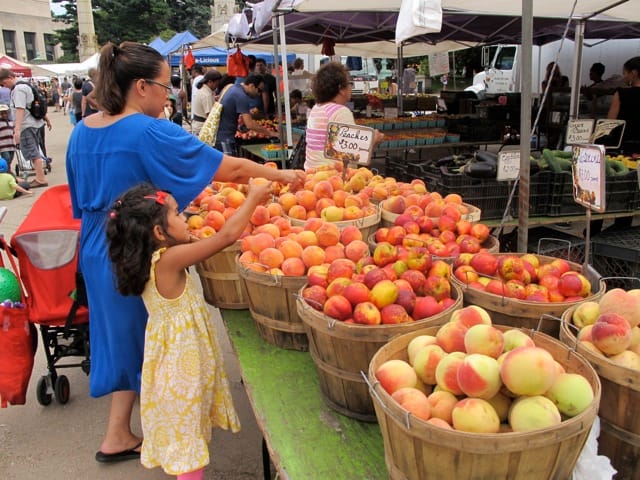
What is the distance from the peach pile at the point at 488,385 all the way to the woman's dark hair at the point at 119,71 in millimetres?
1750

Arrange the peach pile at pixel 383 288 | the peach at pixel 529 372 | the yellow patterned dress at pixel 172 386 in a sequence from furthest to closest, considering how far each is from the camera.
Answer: the yellow patterned dress at pixel 172 386, the peach pile at pixel 383 288, the peach at pixel 529 372

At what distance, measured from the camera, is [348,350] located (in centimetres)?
183

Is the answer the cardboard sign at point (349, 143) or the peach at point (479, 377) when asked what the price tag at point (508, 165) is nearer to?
the cardboard sign at point (349, 143)

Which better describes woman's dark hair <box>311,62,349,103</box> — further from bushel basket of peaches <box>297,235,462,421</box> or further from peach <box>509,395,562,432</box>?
peach <box>509,395,562,432</box>

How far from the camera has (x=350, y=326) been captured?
1781 millimetres

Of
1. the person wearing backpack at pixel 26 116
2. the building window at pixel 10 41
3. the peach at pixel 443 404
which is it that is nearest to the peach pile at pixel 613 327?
the peach at pixel 443 404

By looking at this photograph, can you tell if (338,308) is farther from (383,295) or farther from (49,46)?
(49,46)

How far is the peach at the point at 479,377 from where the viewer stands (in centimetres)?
137

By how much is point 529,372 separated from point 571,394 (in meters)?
0.13

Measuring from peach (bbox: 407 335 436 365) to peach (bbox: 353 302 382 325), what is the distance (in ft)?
0.58

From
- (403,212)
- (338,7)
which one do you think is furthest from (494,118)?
(403,212)

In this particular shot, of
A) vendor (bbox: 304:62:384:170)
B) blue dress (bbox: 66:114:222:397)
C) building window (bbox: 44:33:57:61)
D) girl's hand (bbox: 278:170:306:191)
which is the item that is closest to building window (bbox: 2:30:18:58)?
building window (bbox: 44:33:57:61)

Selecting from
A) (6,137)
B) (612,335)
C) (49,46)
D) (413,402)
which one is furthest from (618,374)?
(49,46)

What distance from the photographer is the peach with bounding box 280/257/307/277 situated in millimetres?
2369
